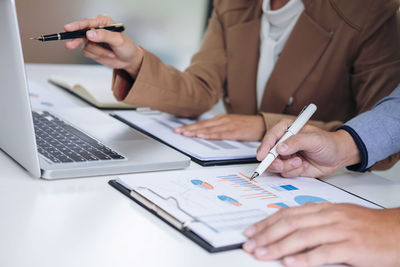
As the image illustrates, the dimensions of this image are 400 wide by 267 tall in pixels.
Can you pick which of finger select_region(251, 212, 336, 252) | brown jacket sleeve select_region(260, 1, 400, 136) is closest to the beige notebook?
brown jacket sleeve select_region(260, 1, 400, 136)

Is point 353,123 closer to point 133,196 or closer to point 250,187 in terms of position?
point 250,187

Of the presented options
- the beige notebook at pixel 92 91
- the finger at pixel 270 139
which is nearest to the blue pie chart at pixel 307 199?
the finger at pixel 270 139

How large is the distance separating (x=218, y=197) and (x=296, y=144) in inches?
8.0

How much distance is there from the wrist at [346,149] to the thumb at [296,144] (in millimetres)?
68

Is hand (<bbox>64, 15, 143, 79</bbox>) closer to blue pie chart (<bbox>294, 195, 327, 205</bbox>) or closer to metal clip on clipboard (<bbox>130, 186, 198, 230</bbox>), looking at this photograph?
metal clip on clipboard (<bbox>130, 186, 198, 230</bbox>)

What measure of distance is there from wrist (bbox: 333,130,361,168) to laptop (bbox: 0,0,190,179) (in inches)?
11.2

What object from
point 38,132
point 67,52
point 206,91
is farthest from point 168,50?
point 38,132

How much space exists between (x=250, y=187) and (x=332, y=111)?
683mm

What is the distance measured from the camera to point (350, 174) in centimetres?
98

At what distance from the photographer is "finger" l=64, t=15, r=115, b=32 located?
948 mm

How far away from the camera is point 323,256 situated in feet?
1.84

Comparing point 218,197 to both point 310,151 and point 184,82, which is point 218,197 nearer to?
point 310,151

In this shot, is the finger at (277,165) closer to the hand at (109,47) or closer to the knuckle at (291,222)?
the knuckle at (291,222)

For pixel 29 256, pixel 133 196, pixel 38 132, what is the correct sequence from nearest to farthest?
pixel 29 256 < pixel 133 196 < pixel 38 132
